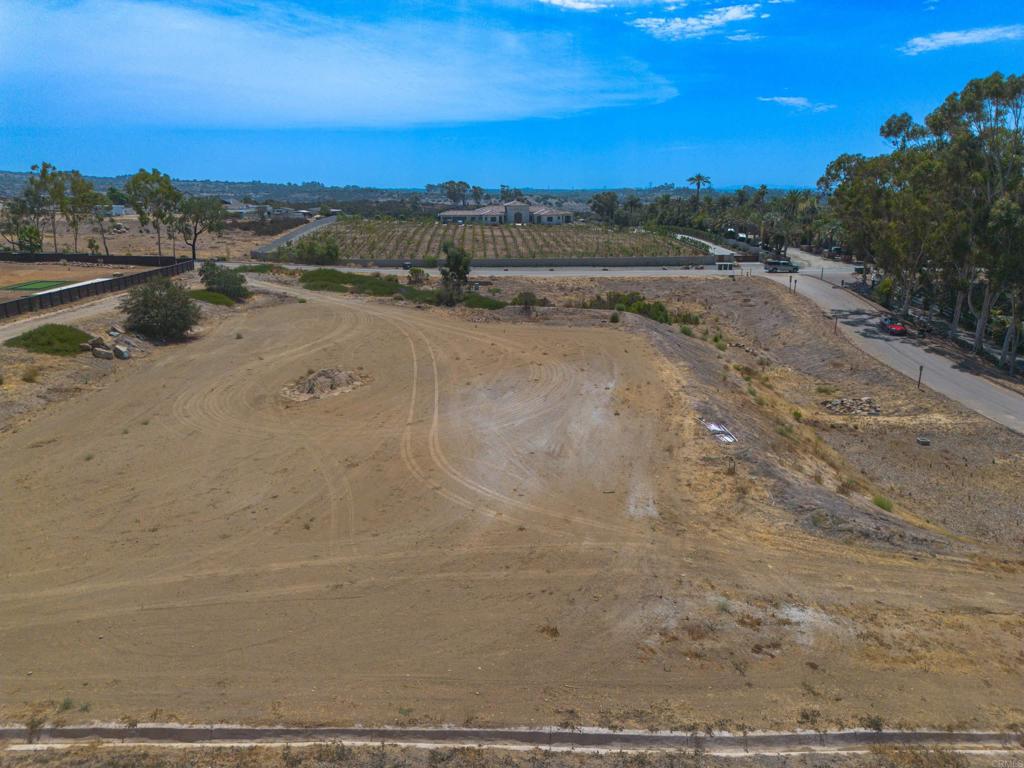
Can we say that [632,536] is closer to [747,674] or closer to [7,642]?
[747,674]

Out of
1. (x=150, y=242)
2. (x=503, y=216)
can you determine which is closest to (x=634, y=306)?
(x=150, y=242)

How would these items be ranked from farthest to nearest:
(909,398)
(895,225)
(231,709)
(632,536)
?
(895,225), (909,398), (632,536), (231,709)

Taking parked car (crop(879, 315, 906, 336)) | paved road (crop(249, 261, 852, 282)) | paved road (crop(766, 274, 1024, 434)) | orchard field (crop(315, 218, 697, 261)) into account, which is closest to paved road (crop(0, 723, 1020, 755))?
paved road (crop(766, 274, 1024, 434))

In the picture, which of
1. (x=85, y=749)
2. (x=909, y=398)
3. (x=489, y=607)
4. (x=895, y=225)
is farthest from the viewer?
(x=895, y=225)

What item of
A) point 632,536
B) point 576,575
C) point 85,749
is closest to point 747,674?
point 576,575

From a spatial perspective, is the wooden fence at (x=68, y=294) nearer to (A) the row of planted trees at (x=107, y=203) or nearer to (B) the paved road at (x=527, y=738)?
(A) the row of planted trees at (x=107, y=203)

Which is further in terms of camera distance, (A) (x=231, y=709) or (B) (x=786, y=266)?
(B) (x=786, y=266)

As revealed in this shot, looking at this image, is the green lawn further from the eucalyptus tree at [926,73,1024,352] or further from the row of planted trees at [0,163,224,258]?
the eucalyptus tree at [926,73,1024,352]

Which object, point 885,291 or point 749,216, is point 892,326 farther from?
point 749,216
